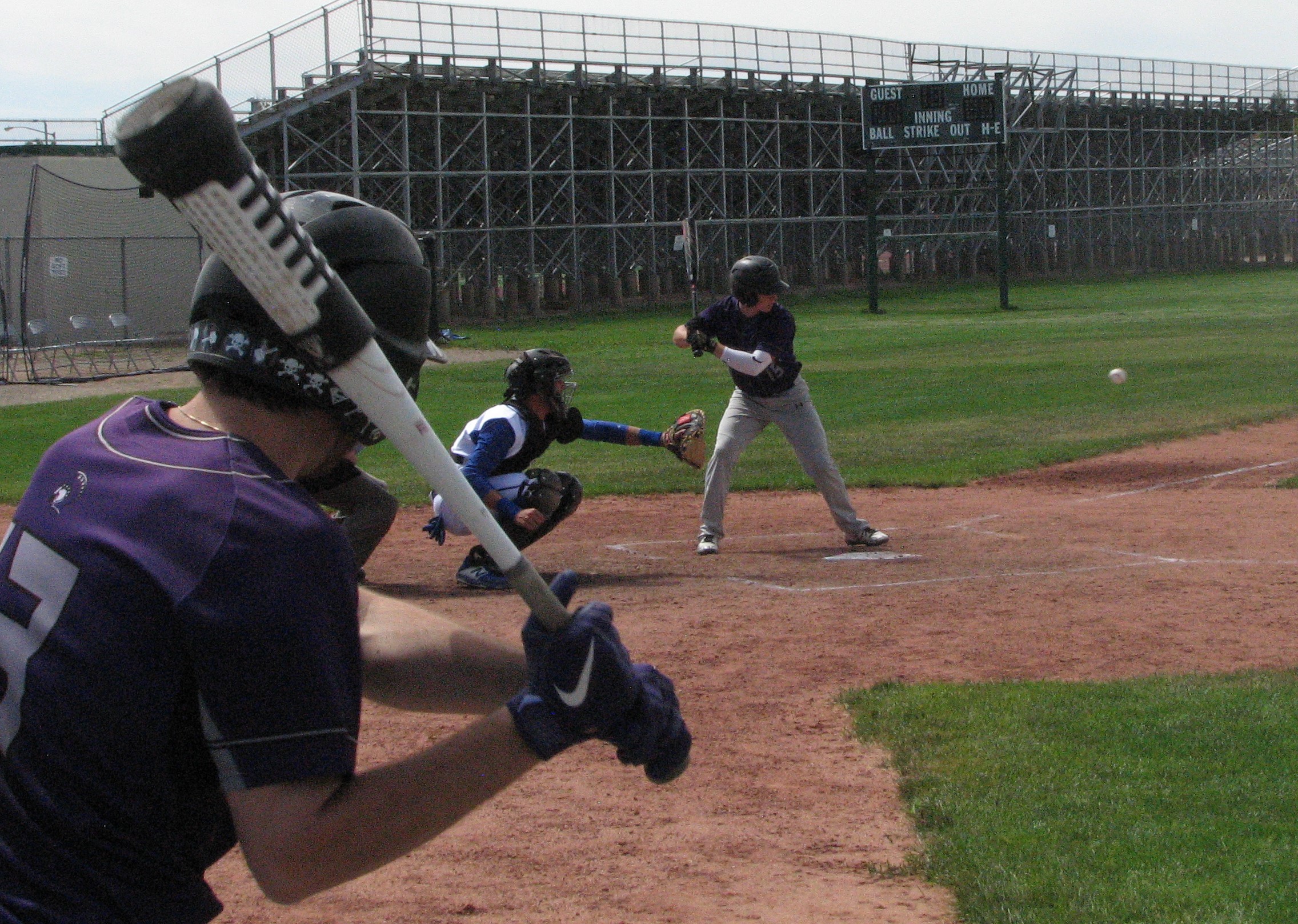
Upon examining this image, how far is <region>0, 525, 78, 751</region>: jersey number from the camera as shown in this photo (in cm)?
177

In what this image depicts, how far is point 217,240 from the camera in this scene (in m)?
1.76

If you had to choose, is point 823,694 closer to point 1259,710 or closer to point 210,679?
point 1259,710

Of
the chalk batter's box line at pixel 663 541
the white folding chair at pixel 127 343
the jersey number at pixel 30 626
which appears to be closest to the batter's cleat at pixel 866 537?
the chalk batter's box line at pixel 663 541

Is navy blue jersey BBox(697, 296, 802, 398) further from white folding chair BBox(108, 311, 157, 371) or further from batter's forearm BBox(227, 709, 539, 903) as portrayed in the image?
white folding chair BBox(108, 311, 157, 371)

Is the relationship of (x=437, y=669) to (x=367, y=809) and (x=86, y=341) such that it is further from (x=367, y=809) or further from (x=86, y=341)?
(x=86, y=341)

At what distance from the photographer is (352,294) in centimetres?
206

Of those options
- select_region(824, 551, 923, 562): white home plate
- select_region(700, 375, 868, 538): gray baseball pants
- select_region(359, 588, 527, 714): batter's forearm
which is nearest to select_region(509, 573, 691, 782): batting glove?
select_region(359, 588, 527, 714): batter's forearm

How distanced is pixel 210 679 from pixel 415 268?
722 mm

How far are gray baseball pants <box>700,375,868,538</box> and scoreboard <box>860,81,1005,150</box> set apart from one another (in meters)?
32.9

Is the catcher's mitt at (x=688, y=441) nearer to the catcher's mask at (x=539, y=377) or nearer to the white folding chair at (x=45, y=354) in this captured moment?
the catcher's mask at (x=539, y=377)

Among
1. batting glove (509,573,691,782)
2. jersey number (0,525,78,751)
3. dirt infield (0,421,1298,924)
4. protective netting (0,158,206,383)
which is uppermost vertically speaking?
protective netting (0,158,206,383)

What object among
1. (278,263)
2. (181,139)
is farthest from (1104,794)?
(181,139)

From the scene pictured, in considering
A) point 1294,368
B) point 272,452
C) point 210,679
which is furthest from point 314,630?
point 1294,368

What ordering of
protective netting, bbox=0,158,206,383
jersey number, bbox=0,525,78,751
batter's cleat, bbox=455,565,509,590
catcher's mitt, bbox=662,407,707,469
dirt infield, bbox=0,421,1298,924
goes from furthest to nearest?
protective netting, bbox=0,158,206,383 → catcher's mitt, bbox=662,407,707,469 → batter's cleat, bbox=455,565,509,590 → dirt infield, bbox=0,421,1298,924 → jersey number, bbox=0,525,78,751
